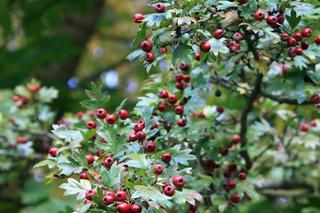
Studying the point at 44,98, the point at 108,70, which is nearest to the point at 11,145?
the point at 44,98

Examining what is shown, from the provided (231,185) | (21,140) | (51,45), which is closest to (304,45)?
(231,185)

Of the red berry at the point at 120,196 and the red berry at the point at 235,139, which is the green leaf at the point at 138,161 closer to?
the red berry at the point at 120,196

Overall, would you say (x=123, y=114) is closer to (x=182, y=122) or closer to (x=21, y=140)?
(x=182, y=122)

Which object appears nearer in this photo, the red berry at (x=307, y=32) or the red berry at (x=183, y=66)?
the red berry at (x=307, y=32)

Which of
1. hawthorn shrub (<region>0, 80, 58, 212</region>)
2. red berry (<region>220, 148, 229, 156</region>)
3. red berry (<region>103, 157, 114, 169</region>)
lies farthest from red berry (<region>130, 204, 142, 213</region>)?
hawthorn shrub (<region>0, 80, 58, 212</region>)

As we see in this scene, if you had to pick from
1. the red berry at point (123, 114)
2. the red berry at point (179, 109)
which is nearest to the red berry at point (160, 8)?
the red berry at point (123, 114)

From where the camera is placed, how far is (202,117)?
2936mm

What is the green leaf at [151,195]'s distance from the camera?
1900mm

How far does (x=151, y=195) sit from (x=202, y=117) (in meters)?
1.08

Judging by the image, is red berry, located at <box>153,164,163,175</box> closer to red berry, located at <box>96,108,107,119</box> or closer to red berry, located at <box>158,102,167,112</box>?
red berry, located at <box>96,108,107,119</box>

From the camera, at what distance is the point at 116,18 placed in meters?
8.16

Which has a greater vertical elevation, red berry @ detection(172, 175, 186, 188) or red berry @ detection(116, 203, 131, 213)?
red berry @ detection(116, 203, 131, 213)

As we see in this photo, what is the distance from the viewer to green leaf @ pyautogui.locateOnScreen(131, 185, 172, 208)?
6.23ft

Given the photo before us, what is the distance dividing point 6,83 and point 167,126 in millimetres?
2849
